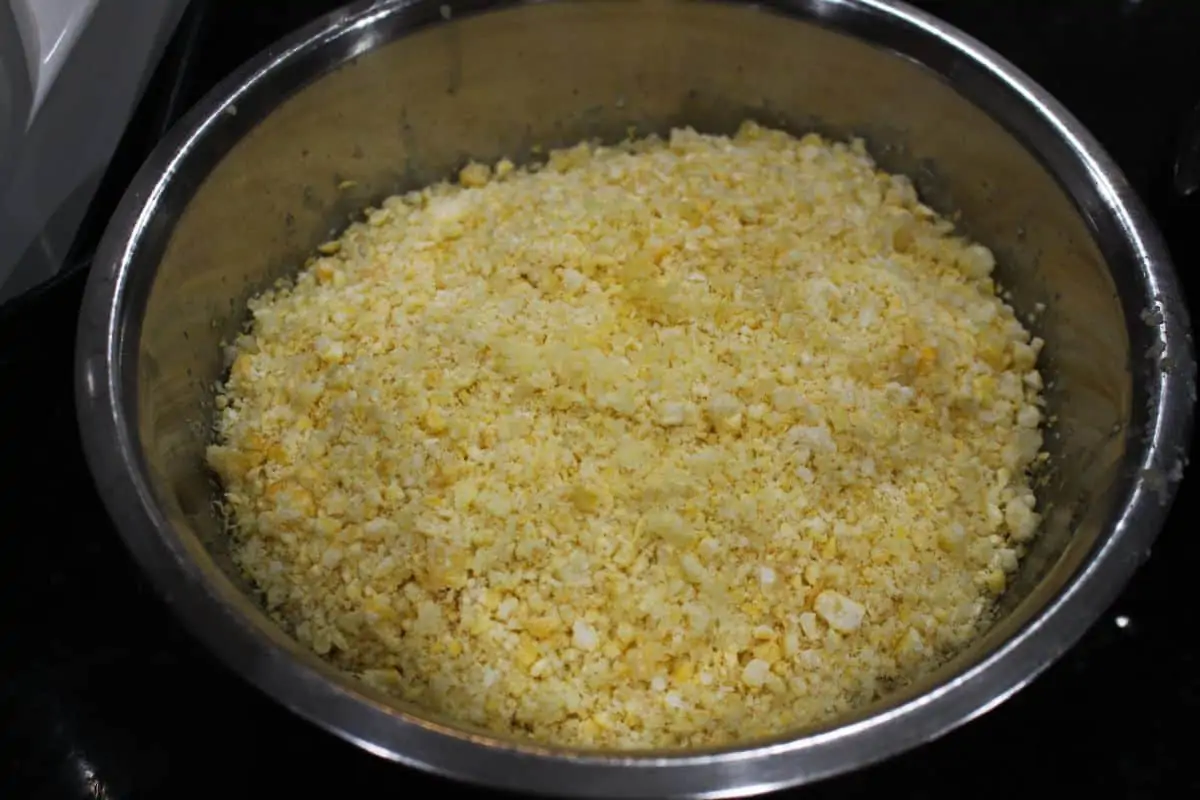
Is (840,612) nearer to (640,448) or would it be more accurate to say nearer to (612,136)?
(640,448)

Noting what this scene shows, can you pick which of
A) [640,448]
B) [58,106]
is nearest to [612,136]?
[640,448]

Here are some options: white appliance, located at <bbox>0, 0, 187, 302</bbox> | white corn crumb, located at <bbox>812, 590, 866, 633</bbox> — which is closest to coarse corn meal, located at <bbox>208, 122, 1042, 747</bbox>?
white corn crumb, located at <bbox>812, 590, 866, 633</bbox>

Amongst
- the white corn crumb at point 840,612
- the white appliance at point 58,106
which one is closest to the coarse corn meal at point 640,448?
the white corn crumb at point 840,612

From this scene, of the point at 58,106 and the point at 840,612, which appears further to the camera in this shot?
the point at 58,106

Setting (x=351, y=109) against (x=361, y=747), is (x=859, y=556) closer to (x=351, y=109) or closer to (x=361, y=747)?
(x=361, y=747)

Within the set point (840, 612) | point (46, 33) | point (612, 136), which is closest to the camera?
point (840, 612)

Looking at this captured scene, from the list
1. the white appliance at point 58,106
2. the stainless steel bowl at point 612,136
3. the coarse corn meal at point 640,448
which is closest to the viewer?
the stainless steel bowl at point 612,136

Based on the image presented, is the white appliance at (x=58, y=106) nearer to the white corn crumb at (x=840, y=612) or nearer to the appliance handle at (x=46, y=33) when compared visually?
the appliance handle at (x=46, y=33)

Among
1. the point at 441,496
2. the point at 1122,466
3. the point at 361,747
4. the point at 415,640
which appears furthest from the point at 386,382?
the point at 1122,466
